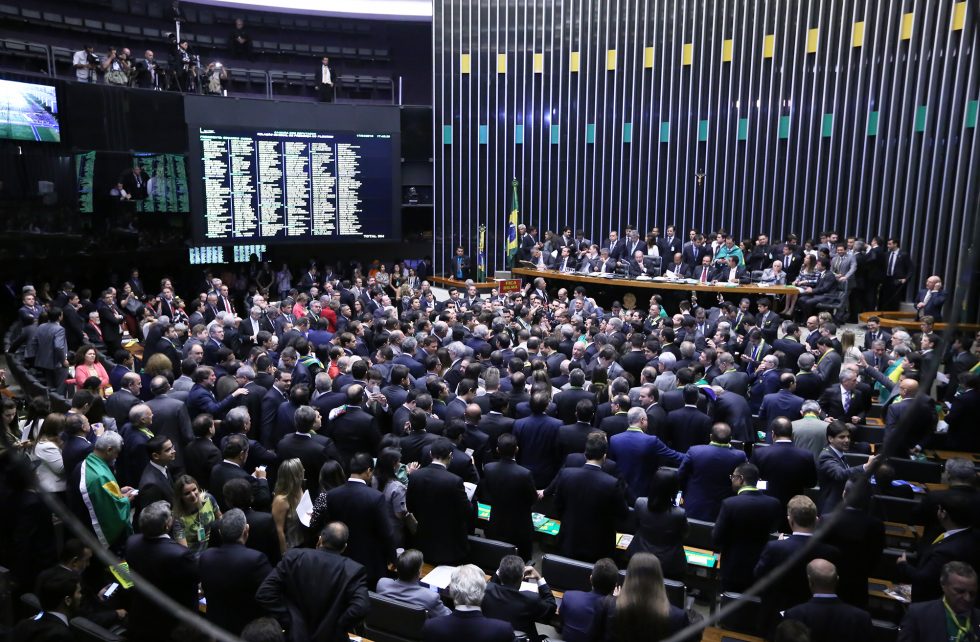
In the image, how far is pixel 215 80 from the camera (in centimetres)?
1416

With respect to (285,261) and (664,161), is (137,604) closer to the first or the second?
(285,261)

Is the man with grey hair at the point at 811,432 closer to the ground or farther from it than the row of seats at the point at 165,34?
closer to the ground

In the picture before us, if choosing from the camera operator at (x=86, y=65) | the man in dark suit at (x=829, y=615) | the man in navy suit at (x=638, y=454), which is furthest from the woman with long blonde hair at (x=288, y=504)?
the camera operator at (x=86, y=65)

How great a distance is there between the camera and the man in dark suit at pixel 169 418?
5375 millimetres

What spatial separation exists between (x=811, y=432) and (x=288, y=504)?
351 cm

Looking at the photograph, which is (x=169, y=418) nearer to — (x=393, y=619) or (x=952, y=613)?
(x=393, y=619)

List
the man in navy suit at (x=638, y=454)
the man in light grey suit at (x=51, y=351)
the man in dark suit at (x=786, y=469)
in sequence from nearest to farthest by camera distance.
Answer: the man in dark suit at (x=786, y=469), the man in navy suit at (x=638, y=454), the man in light grey suit at (x=51, y=351)

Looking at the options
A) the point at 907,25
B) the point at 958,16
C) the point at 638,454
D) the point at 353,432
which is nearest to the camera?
the point at 638,454

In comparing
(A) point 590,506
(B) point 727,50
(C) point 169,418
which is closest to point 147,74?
(C) point 169,418

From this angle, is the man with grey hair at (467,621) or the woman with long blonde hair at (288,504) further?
the woman with long blonde hair at (288,504)

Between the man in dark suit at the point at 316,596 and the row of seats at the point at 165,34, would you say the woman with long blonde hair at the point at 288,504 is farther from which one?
the row of seats at the point at 165,34

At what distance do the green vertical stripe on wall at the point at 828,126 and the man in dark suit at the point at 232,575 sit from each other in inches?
546

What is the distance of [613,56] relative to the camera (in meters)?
16.5

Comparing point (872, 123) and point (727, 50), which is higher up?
point (727, 50)
